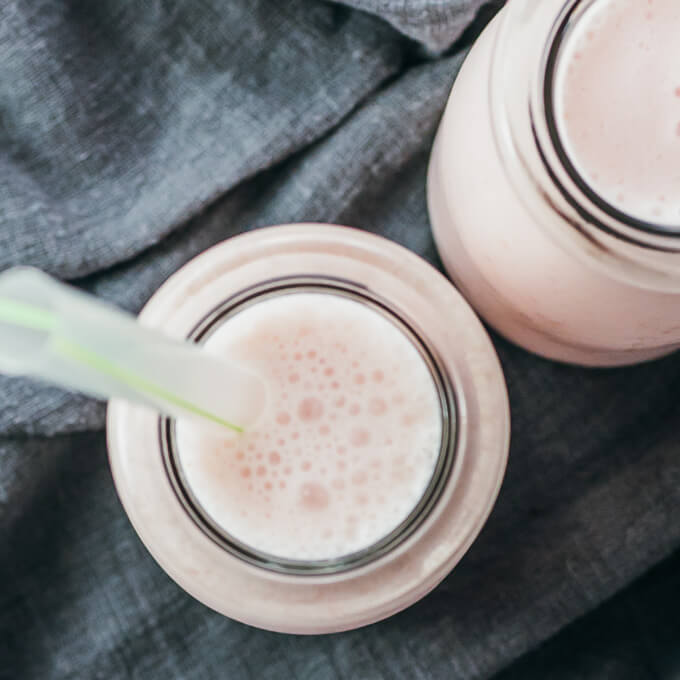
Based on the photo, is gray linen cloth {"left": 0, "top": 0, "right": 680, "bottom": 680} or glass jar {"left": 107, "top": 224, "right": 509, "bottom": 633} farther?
gray linen cloth {"left": 0, "top": 0, "right": 680, "bottom": 680}

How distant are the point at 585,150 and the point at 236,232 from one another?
0.23 m

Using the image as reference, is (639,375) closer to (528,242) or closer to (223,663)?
(528,242)

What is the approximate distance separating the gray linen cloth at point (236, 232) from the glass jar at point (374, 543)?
0.08m

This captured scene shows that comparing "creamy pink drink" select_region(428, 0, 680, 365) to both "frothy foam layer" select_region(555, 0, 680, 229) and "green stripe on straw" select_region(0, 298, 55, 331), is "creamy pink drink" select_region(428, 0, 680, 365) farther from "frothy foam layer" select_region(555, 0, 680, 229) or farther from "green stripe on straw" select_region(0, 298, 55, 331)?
"green stripe on straw" select_region(0, 298, 55, 331)

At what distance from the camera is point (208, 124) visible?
0.51 meters

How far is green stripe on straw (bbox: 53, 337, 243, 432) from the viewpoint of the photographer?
0.78 feet

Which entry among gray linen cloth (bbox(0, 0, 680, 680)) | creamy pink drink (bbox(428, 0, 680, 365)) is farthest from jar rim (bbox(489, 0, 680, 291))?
gray linen cloth (bbox(0, 0, 680, 680))

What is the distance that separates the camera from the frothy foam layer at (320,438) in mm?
375

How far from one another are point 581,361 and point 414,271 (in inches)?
5.0

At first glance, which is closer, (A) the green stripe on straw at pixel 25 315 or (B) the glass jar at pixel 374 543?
(A) the green stripe on straw at pixel 25 315

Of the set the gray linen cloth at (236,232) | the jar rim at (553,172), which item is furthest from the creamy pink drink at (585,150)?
the gray linen cloth at (236,232)

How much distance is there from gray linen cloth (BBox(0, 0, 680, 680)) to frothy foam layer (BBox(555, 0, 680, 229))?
0.49 feet

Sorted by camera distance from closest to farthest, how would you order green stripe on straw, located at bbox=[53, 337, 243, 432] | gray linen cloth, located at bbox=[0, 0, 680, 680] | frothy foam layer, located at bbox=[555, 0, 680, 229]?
green stripe on straw, located at bbox=[53, 337, 243, 432] → frothy foam layer, located at bbox=[555, 0, 680, 229] → gray linen cloth, located at bbox=[0, 0, 680, 680]

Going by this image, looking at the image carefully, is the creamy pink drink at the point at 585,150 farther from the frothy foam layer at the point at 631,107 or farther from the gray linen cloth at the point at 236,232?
the gray linen cloth at the point at 236,232
